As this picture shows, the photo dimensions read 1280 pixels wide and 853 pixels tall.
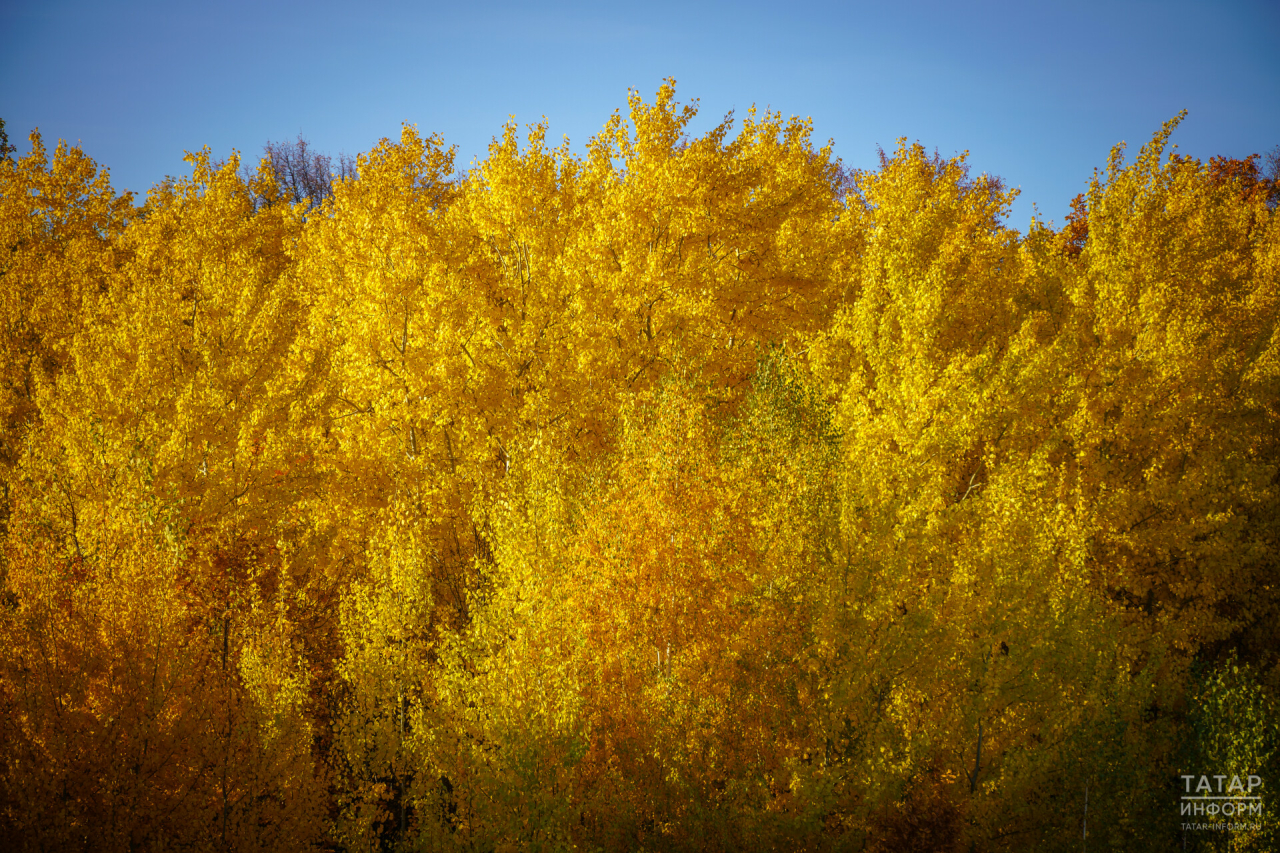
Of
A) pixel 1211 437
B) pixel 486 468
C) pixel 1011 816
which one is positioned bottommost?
pixel 1011 816

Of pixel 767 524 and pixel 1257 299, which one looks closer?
pixel 767 524

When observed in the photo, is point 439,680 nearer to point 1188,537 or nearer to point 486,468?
point 486,468

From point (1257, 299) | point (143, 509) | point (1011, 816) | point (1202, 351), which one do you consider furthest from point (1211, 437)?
point (143, 509)

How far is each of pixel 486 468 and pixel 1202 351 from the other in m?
22.2

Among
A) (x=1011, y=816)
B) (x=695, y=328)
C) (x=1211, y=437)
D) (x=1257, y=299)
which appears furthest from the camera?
(x=1257, y=299)

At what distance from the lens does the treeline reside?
1800 centimetres

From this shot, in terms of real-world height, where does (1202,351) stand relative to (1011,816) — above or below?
above

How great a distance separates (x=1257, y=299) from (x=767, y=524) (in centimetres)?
2283

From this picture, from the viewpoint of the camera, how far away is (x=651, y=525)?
61.7ft

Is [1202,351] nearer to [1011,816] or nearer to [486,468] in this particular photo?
[1011,816]

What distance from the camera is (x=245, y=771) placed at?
19109mm

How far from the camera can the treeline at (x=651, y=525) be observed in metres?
18.0

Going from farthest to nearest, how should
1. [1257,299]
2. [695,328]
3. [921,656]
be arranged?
[1257,299] → [695,328] → [921,656]

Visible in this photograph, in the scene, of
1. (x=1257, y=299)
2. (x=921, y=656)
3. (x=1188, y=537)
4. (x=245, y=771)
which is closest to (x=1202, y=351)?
(x=1188, y=537)
